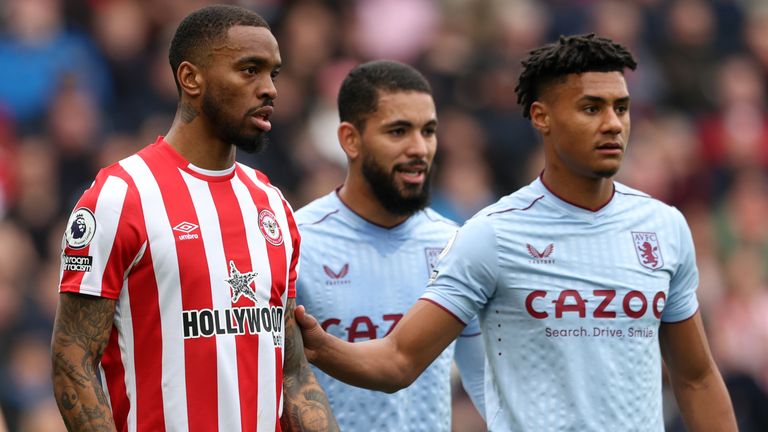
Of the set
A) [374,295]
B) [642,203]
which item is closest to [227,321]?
[374,295]

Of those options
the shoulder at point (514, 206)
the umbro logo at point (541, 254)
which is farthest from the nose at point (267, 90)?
the umbro logo at point (541, 254)

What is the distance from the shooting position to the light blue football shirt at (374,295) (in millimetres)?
6422

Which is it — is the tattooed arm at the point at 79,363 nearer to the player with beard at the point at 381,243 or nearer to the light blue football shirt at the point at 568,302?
the light blue football shirt at the point at 568,302

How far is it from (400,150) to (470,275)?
1332 mm

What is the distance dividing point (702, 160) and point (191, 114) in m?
9.88

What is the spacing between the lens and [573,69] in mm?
5688

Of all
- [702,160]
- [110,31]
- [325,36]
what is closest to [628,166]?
[702,160]

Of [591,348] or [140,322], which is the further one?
[591,348]

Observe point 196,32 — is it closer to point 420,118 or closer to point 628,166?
point 420,118

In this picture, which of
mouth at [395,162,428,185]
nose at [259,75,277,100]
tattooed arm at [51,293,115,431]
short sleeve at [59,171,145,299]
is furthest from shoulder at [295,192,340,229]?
tattooed arm at [51,293,115,431]


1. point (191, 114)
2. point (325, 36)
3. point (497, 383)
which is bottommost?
point (497, 383)

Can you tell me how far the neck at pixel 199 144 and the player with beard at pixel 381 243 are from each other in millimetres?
1500

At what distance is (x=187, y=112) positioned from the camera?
5141mm

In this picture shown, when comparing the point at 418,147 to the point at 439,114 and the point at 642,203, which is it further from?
the point at 439,114
